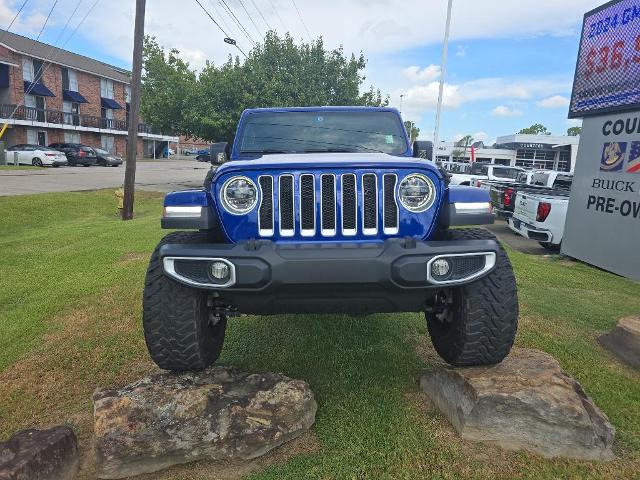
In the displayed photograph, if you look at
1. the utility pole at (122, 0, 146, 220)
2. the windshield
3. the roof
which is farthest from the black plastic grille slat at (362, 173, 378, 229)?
the roof

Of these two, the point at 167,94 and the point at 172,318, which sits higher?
the point at 167,94

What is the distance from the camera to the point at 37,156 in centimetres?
2797

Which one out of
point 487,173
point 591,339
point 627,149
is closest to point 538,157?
point 487,173

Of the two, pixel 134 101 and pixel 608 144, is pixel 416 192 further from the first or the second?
pixel 134 101

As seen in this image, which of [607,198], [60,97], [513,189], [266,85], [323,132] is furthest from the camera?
[60,97]

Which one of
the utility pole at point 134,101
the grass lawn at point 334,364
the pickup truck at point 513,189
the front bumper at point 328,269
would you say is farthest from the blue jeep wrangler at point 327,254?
the utility pole at point 134,101

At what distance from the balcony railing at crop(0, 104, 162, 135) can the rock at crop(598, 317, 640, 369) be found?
3105 centimetres

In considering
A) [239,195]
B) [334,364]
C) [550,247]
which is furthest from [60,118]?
[239,195]

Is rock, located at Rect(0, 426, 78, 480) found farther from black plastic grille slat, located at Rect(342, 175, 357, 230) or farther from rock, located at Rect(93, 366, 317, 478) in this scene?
black plastic grille slat, located at Rect(342, 175, 357, 230)

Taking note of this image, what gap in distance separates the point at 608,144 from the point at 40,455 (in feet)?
25.2

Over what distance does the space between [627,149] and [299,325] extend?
554cm

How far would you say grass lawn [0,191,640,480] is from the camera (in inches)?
89.3

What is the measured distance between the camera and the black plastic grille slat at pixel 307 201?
241 centimetres

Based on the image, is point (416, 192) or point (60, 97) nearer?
point (416, 192)
